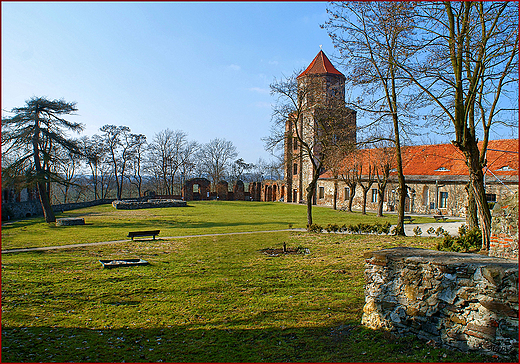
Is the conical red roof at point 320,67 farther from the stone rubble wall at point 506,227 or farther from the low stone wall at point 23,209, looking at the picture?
the stone rubble wall at point 506,227

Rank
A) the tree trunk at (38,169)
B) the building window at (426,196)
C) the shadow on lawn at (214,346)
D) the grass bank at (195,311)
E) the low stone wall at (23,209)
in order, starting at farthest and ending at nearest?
the building window at (426,196) < the low stone wall at (23,209) < the tree trunk at (38,169) < the grass bank at (195,311) < the shadow on lawn at (214,346)

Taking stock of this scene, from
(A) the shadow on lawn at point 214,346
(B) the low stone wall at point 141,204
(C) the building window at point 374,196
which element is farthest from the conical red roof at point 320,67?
(A) the shadow on lawn at point 214,346

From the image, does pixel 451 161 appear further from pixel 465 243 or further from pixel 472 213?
pixel 465 243

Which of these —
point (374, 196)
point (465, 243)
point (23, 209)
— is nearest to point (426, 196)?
point (374, 196)

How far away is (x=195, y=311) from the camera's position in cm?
696

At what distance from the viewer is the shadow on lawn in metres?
4.88

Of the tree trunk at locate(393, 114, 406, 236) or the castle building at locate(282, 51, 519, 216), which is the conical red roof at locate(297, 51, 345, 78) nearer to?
the castle building at locate(282, 51, 519, 216)

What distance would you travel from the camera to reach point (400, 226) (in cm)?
1529

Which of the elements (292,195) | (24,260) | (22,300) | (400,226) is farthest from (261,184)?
(22,300)

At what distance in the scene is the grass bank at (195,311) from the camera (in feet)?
16.6

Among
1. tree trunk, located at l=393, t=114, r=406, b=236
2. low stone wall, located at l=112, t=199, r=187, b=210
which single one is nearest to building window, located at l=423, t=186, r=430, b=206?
tree trunk, located at l=393, t=114, r=406, b=236

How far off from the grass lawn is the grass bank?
0.06 ft

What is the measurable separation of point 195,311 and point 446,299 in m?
4.51

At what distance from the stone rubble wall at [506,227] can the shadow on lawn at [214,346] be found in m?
3.97
